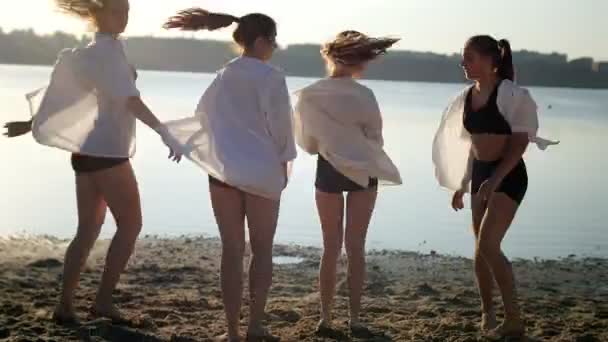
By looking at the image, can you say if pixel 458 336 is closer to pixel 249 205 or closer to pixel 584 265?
pixel 249 205

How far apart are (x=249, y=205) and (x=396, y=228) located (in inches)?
268

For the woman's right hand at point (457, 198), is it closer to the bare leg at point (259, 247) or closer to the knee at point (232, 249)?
the bare leg at point (259, 247)

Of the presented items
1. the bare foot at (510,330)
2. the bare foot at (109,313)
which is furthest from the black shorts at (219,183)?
the bare foot at (510,330)

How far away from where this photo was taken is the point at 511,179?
515 centimetres

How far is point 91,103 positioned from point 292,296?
2.45 metres

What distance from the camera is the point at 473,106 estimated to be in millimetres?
5375

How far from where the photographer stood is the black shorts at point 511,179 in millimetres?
5148

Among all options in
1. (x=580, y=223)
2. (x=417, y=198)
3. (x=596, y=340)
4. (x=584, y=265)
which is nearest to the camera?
(x=596, y=340)

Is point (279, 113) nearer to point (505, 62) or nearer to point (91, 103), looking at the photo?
point (91, 103)

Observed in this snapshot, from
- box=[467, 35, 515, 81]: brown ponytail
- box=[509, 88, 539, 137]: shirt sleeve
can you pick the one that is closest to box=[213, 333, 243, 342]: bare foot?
box=[509, 88, 539, 137]: shirt sleeve

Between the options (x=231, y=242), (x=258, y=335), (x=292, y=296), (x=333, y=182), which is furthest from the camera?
(x=292, y=296)

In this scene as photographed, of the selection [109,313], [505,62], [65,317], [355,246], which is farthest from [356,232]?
Result: [65,317]

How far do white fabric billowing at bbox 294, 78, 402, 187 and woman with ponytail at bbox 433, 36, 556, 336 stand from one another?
57 cm

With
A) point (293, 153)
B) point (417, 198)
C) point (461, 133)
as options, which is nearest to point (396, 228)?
point (417, 198)
